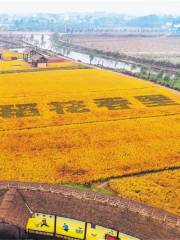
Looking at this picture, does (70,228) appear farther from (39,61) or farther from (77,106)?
(39,61)

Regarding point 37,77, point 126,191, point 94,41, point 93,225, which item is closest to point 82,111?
point 126,191

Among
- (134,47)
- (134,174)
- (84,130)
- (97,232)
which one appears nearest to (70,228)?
(97,232)

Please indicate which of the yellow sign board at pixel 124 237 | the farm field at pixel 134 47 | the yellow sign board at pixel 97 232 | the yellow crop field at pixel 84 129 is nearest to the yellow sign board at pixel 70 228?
the yellow sign board at pixel 97 232

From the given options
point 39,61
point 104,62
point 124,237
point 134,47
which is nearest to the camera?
point 124,237

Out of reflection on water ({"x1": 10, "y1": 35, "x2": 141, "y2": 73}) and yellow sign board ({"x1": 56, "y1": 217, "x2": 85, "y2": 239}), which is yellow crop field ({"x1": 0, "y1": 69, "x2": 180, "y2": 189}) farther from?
reflection on water ({"x1": 10, "y1": 35, "x2": 141, "y2": 73})

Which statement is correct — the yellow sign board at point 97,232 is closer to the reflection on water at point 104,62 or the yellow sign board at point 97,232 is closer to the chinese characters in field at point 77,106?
the chinese characters in field at point 77,106

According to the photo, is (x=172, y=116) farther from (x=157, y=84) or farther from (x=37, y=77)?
(x=37, y=77)
